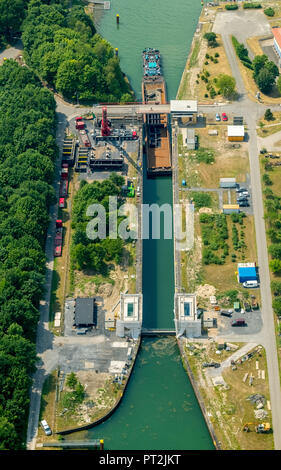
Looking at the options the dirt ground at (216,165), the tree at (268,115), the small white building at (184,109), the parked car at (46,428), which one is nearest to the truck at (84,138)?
the small white building at (184,109)

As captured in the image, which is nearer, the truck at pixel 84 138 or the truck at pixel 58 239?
the truck at pixel 58 239

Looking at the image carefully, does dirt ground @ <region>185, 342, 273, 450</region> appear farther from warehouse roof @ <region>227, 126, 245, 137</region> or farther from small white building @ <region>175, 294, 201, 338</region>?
warehouse roof @ <region>227, 126, 245, 137</region>

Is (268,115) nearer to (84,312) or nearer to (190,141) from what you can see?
(190,141)

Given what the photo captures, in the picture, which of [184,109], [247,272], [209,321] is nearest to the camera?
[209,321]

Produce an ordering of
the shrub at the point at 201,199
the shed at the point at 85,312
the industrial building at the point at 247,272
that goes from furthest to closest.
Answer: the shrub at the point at 201,199, the industrial building at the point at 247,272, the shed at the point at 85,312

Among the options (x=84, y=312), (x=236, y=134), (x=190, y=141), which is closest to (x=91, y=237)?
(x=84, y=312)

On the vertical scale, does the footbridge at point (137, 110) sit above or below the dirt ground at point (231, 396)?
above

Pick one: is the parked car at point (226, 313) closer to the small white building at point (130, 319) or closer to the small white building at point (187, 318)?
the small white building at point (187, 318)

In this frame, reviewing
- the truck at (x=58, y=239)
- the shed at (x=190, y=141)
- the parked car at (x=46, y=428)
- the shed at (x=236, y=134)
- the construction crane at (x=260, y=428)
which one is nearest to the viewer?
the construction crane at (x=260, y=428)
